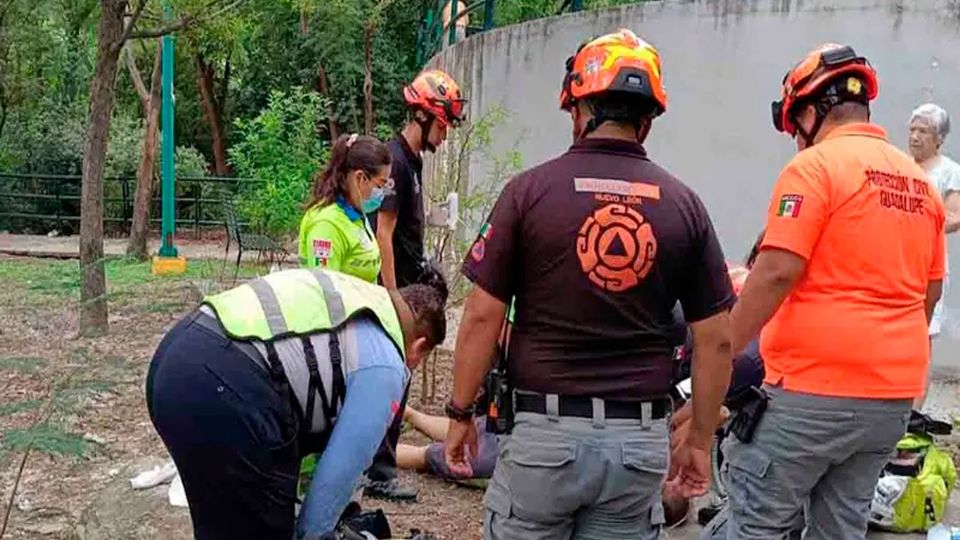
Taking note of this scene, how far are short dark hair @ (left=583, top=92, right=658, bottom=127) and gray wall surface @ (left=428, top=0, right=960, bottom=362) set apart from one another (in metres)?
4.18

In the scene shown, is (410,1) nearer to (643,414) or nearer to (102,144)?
(102,144)

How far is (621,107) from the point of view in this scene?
8.20 ft

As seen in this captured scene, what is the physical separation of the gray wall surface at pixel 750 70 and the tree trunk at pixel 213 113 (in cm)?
1641

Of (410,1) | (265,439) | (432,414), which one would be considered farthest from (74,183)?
(265,439)

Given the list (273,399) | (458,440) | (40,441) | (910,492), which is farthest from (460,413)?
(910,492)

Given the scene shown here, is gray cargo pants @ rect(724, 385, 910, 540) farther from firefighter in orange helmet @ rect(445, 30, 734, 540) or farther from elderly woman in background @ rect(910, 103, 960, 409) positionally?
elderly woman in background @ rect(910, 103, 960, 409)

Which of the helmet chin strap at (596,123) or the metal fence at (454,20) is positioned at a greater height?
the metal fence at (454,20)

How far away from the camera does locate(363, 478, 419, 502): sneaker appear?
437cm

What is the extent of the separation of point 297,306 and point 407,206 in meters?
2.25

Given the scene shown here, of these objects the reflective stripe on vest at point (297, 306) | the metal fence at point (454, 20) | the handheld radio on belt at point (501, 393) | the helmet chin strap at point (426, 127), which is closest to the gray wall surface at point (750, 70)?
the metal fence at point (454, 20)

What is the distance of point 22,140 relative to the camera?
21078 mm

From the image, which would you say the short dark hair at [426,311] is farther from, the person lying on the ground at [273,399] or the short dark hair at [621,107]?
the short dark hair at [621,107]

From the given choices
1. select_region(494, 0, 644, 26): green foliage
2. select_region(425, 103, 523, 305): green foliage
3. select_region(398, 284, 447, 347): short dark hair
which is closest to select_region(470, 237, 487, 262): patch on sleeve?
select_region(398, 284, 447, 347): short dark hair

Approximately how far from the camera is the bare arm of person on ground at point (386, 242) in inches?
173
